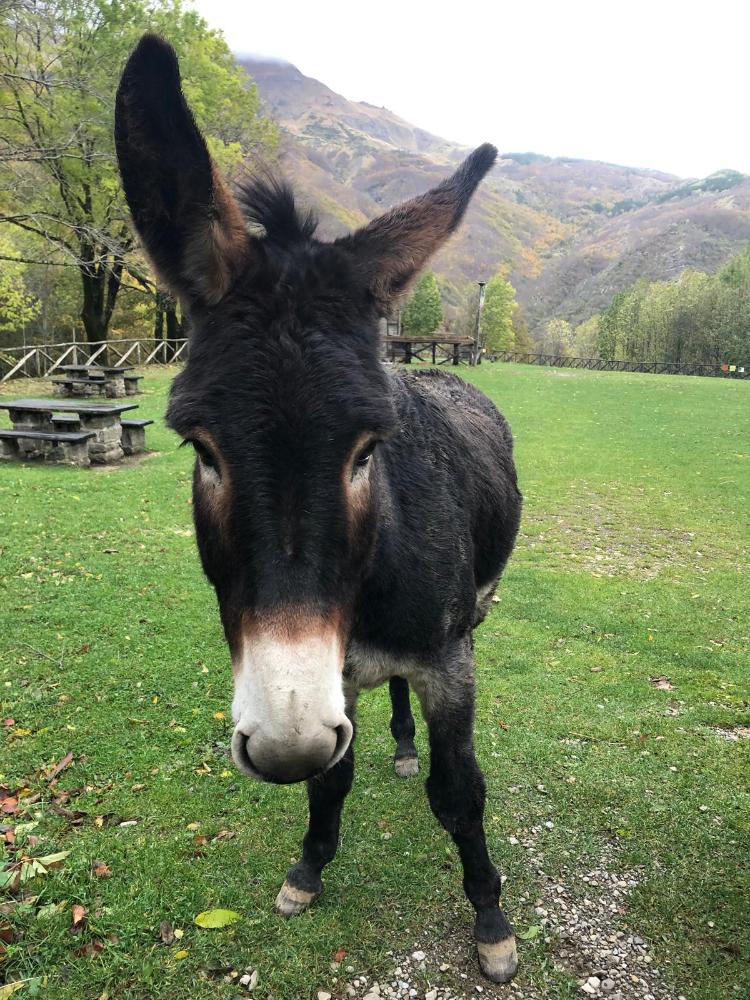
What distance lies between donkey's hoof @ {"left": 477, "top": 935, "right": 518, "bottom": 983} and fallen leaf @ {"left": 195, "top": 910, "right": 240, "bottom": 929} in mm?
1393

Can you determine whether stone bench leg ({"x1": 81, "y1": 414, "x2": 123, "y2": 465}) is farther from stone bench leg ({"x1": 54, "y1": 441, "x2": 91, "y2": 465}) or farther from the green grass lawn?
the green grass lawn

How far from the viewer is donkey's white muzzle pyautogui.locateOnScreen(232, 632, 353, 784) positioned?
1569mm

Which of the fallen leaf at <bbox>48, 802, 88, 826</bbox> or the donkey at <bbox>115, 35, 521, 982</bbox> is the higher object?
the donkey at <bbox>115, 35, 521, 982</bbox>

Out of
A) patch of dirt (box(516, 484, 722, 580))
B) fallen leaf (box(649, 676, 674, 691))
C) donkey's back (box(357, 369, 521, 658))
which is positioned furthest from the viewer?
patch of dirt (box(516, 484, 722, 580))

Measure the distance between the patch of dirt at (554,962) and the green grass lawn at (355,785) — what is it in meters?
0.03

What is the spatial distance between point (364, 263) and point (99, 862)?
3.80m

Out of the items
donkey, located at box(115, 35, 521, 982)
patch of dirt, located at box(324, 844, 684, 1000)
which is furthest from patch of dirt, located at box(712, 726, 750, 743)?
donkey, located at box(115, 35, 521, 982)

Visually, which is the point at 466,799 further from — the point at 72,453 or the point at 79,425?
the point at 79,425

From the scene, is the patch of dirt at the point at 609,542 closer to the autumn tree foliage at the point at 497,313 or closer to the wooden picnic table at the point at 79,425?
the wooden picnic table at the point at 79,425

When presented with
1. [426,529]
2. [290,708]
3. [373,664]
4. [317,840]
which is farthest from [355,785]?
[290,708]

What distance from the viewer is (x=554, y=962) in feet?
10.2

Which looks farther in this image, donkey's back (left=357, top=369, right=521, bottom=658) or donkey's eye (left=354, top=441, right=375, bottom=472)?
donkey's back (left=357, top=369, right=521, bottom=658)

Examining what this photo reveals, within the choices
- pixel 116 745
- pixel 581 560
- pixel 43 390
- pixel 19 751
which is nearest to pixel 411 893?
pixel 116 745

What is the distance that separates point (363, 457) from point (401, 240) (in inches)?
37.1
